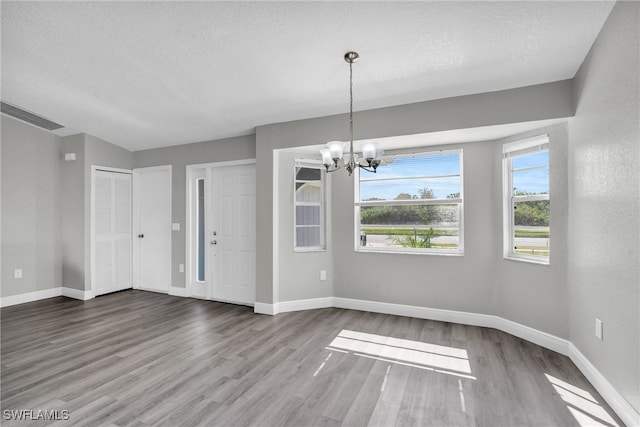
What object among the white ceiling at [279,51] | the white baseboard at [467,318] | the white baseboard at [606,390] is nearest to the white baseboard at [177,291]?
the white baseboard at [467,318]

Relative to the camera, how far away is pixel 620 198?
2029mm

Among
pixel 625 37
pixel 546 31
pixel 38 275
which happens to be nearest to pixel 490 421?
pixel 625 37

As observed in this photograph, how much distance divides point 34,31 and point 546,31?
412 cm

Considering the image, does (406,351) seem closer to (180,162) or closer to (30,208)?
(180,162)

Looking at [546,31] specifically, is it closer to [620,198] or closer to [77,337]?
[620,198]

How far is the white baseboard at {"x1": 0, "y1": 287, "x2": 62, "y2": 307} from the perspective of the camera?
451 cm

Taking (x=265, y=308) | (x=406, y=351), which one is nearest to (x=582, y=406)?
(x=406, y=351)

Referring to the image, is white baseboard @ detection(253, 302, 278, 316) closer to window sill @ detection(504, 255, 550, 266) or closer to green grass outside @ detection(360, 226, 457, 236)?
green grass outside @ detection(360, 226, 457, 236)

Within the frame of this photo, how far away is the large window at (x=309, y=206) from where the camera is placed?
4.35 meters

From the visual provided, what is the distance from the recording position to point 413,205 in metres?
4.08

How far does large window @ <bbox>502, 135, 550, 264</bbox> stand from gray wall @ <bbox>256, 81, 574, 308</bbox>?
24cm

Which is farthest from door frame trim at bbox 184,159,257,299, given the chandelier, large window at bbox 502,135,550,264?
large window at bbox 502,135,550,264

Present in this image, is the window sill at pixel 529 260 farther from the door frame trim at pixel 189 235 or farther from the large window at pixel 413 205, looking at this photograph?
the door frame trim at pixel 189 235

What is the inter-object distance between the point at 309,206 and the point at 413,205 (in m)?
1.41
